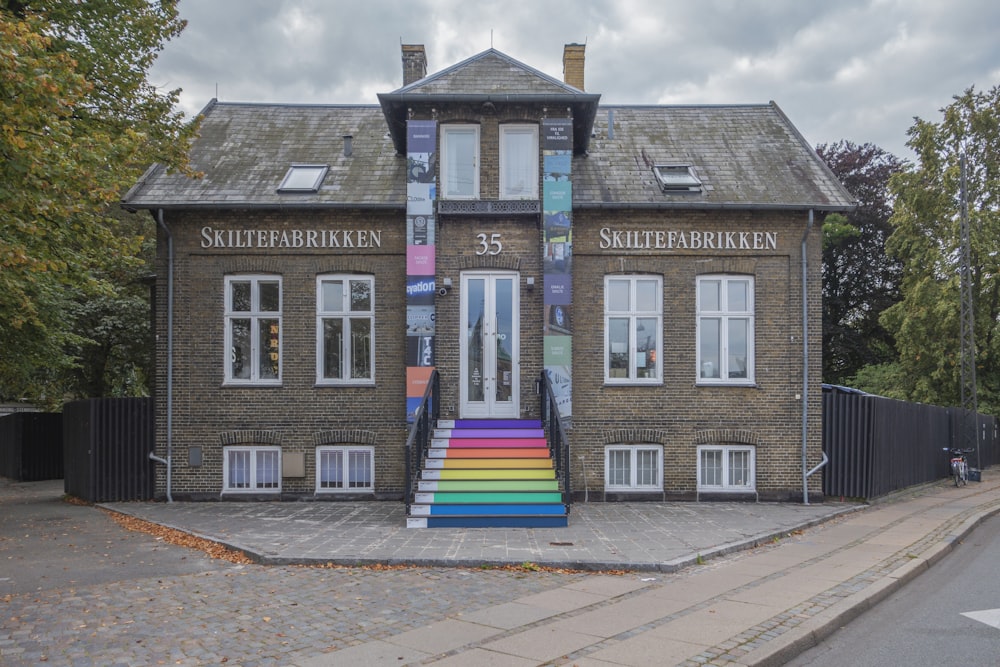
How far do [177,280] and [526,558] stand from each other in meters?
9.78

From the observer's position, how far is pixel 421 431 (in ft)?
45.8

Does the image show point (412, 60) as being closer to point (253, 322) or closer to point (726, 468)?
point (253, 322)

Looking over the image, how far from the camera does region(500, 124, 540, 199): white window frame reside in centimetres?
1579

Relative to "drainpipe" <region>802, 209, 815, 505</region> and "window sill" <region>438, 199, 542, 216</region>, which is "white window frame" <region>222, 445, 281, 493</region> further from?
"drainpipe" <region>802, 209, 815, 505</region>

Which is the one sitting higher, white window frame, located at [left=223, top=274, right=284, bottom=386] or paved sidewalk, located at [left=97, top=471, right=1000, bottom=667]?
white window frame, located at [left=223, top=274, right=284, bottom=386]

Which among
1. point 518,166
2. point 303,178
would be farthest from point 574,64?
point 303,178

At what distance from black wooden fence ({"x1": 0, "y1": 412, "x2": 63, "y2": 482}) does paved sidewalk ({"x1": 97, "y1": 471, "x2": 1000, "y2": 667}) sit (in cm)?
1260

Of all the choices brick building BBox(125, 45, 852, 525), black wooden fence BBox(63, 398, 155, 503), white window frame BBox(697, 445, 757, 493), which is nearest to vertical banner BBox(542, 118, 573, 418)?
brick building BBox(125, 45, 852, 525)

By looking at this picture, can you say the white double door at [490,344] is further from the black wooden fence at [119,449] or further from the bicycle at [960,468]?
the bicycle at [960,468]

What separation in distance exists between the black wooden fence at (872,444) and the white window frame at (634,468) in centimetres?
336

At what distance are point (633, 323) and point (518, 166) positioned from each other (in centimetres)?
376

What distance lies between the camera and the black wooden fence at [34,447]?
25.1 meters

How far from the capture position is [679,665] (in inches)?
247

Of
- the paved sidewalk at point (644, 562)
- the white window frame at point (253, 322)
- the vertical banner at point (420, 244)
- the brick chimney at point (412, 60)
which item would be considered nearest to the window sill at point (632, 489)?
the paved sidewalk at point (644, 562)
